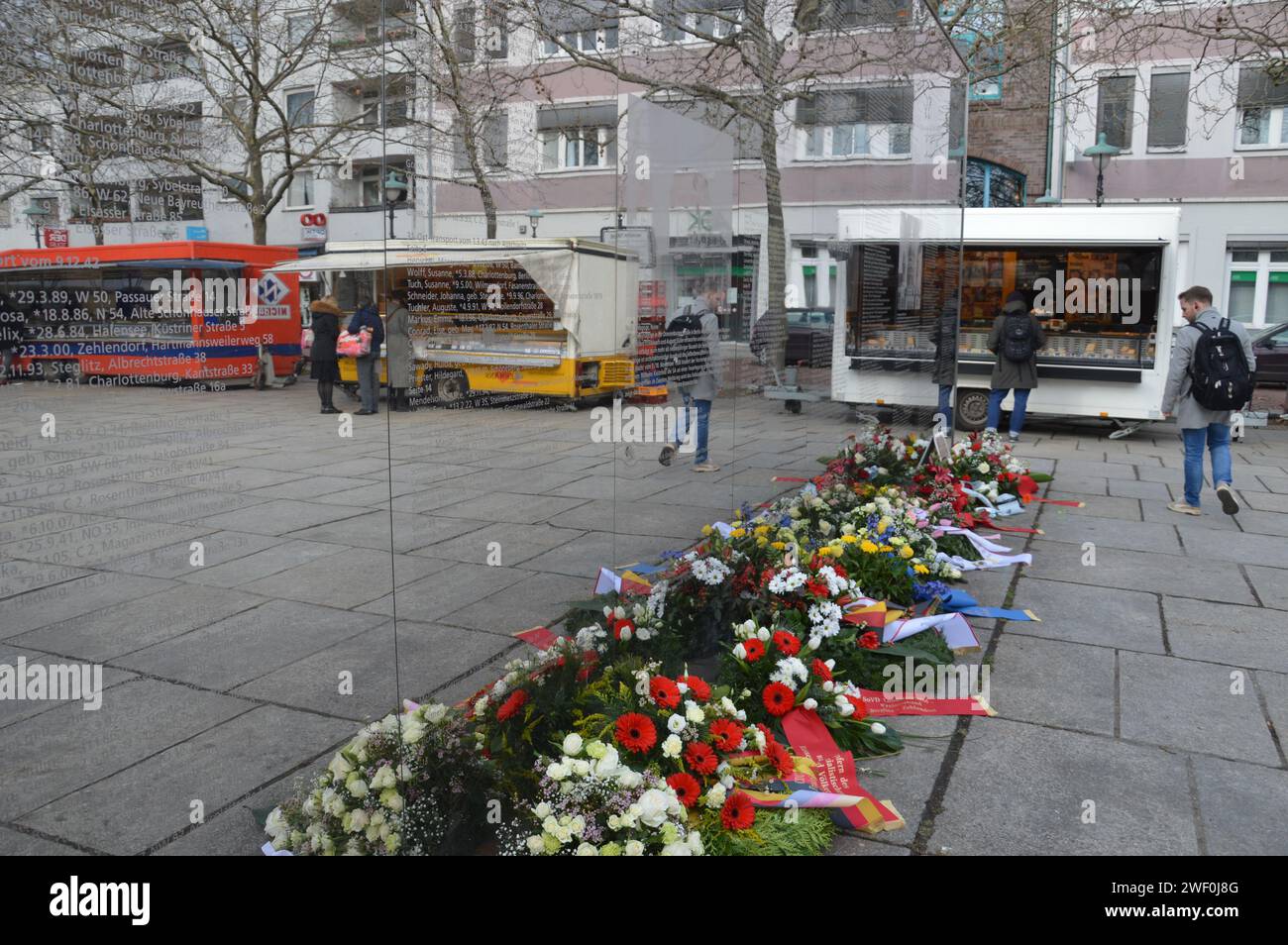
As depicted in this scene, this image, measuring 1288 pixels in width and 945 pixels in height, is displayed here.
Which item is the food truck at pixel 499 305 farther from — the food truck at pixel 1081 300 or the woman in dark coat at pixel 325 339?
the food truck at pixel 1081 300

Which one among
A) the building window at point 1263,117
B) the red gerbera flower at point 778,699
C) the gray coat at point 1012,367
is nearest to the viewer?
the red gerbera flower at point 778,699

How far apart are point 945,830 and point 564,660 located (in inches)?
49.6

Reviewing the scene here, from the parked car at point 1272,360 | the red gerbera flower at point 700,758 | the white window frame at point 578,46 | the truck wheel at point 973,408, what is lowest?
the red gerbera flower at point 700,758

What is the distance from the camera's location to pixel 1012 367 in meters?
12.5

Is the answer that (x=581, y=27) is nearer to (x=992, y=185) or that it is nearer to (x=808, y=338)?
(x=808, y=338)

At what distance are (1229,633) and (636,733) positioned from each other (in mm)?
3514

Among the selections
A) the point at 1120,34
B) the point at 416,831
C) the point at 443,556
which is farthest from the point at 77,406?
the point at 1120,34

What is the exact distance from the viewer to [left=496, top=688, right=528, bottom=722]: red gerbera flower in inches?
125

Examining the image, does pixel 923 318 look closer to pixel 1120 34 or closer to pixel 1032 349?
pixel 1032 349

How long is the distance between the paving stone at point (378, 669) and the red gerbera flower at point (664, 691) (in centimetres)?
103

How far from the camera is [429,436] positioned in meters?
3.49

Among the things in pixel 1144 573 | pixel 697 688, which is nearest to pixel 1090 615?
pixel 1144 573

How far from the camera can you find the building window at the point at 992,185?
56.5 feet

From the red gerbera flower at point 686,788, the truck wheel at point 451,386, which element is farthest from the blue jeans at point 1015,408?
the red gerbera flower at point 686,788
